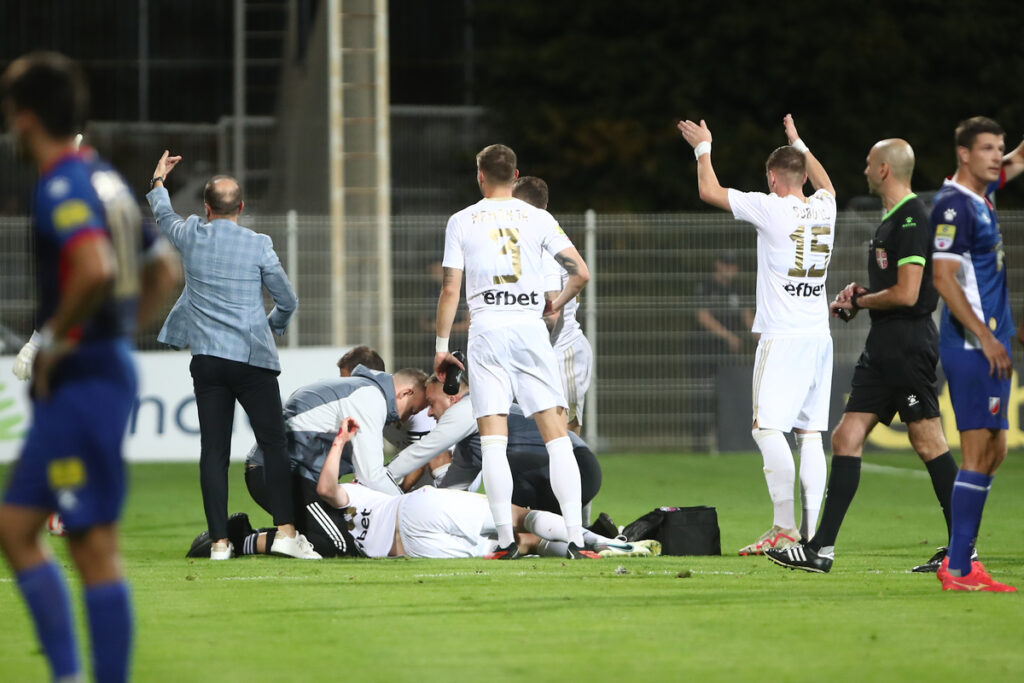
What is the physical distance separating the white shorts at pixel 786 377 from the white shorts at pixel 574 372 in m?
1.73

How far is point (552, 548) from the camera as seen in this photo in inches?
346

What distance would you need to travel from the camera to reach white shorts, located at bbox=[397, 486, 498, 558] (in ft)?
28.2

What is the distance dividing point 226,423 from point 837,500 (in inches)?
132

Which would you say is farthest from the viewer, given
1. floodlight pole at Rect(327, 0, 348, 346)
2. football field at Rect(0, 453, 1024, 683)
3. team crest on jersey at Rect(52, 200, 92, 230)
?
floodlight pole at Rect(327, 0, 348, 346)

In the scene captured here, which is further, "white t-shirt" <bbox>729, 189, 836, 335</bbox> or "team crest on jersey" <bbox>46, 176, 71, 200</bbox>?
"white t-shirt" <bbox>729, 189, 836, 335</bbox>

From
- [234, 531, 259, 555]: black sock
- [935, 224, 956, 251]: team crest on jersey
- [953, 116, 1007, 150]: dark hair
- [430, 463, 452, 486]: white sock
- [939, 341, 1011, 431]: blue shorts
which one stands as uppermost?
[953, 116, 1007, 150]: dark hair

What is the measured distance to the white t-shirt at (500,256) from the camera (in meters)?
8.48

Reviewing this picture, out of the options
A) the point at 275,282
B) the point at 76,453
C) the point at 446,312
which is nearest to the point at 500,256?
the point at 446,312

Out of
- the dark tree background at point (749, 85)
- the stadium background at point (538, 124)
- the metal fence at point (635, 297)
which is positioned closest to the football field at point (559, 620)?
the metal fence at point (635, 297)

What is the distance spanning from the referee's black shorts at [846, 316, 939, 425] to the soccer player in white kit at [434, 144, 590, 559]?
1597 mm

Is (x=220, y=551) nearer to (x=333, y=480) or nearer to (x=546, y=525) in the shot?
(x=333, y=480)

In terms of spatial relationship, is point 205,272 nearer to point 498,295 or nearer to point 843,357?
point 498,295

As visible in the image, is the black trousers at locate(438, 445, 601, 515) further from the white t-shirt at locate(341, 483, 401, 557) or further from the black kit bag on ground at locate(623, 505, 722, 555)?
the white t-shirt at locate(341, 483, 401, 557)

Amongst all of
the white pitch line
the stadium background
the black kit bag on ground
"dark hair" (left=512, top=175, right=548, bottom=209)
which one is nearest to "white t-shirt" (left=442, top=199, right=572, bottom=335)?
"dark hair" (left=512, top=175, right=548, bottom=209)
